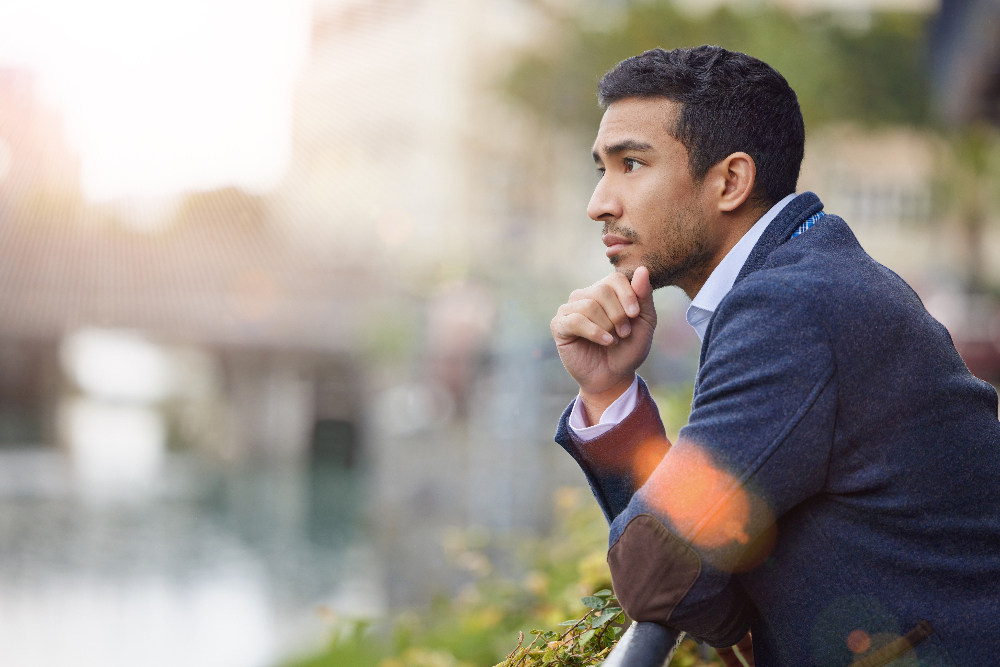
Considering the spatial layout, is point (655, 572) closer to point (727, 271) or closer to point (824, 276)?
point (824, 276)

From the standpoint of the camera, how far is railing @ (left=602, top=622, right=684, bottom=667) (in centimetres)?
118

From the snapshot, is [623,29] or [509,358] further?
[623,29]

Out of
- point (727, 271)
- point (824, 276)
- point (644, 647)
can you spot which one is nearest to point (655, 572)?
point (644, 647)

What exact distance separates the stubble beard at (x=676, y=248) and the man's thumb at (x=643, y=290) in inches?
1.6

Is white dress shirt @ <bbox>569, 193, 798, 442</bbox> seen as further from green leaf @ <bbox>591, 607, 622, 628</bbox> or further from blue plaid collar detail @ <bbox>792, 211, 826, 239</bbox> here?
green leaf @ <bbox>591, 607, 622, 628</bbox>

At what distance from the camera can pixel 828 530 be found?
1.40 meters

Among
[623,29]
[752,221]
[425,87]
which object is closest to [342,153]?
[425,87]

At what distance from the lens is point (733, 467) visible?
4.25ft

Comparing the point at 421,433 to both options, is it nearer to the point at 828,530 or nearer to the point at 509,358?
the point at 509,358

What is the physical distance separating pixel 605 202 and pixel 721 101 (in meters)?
0.26

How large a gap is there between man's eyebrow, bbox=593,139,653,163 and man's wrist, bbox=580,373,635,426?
0.39 metres

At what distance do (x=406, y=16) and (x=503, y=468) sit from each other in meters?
29.7

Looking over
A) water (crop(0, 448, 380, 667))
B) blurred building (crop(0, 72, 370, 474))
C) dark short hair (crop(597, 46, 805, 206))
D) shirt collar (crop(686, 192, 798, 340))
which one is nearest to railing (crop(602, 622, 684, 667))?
shirt collar (crop(686, 192, 798, 340))

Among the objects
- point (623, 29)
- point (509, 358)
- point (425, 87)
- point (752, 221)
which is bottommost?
point (752, 221)
